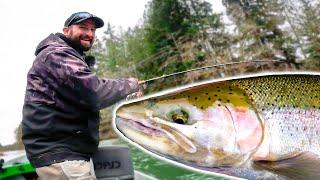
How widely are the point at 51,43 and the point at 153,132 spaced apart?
1400 mm

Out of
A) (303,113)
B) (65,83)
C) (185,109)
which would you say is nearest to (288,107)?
(303,113)

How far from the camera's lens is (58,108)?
10.1 ft

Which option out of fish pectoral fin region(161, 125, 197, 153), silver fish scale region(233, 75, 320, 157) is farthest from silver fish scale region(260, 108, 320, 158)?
fish pectoral fin region(161, 125, 197, 153)

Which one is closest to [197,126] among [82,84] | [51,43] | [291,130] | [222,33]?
[291,130]

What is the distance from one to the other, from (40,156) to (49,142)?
0.35 ft

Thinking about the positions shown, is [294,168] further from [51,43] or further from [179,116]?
[51,43]

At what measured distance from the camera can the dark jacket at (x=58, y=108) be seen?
299 cm

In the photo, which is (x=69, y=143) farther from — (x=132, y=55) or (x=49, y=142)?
(x=132, y=55)

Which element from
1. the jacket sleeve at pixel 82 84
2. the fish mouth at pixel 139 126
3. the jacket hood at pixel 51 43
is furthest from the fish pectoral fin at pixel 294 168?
the jacket hood at pixel 51 43

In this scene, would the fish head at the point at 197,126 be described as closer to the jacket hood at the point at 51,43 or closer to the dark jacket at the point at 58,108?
the dark jacket at the point at 58,108

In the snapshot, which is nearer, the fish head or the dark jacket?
the fish head

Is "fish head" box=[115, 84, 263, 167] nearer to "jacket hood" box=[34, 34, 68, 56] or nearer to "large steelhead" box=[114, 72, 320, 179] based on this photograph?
"large steelhead" box=[114, 72, 320, 179]

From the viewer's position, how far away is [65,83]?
300 cm

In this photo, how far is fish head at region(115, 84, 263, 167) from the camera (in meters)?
2.04
